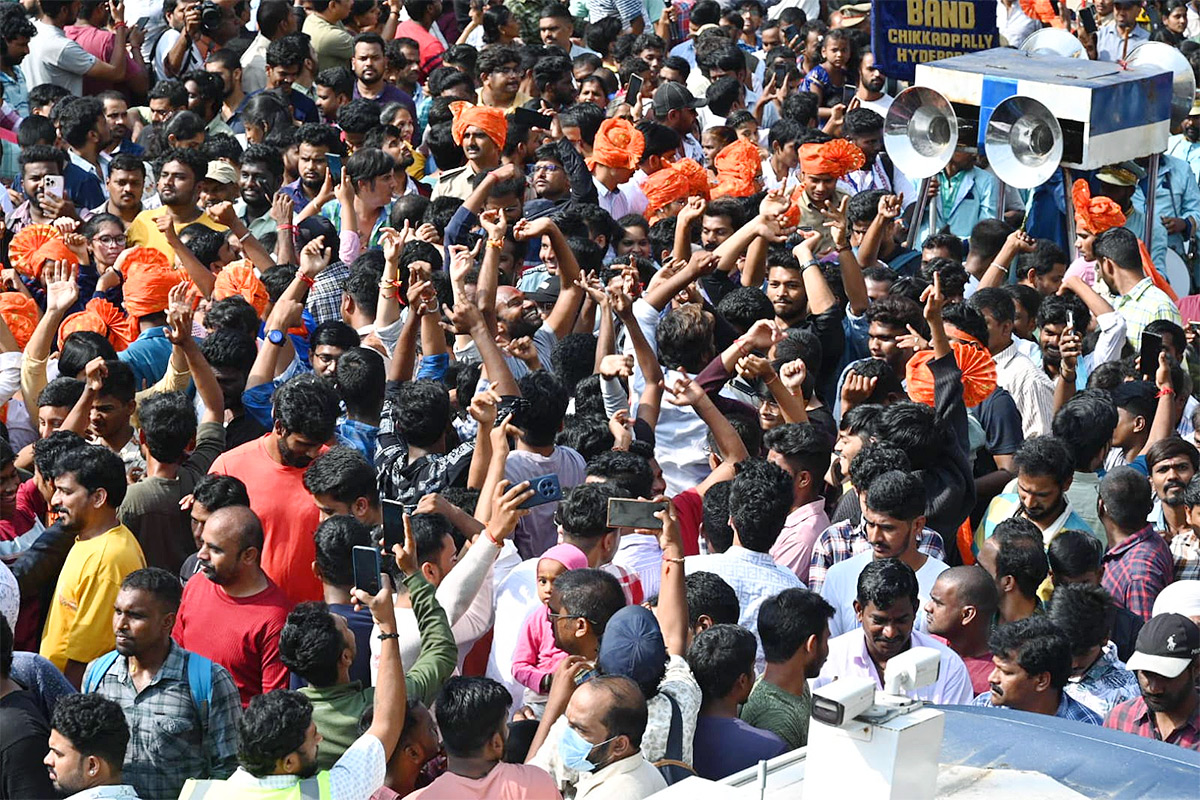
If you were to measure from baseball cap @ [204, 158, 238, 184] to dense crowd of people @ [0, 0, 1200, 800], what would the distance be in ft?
0.10

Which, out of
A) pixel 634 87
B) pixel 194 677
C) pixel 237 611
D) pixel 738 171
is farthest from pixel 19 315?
pixel 634 87

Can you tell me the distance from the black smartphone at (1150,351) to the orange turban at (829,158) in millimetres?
2112

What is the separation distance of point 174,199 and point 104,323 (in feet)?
4.87

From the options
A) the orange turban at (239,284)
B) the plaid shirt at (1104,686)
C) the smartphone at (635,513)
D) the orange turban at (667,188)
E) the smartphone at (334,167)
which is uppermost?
the smartphone at (334,167)

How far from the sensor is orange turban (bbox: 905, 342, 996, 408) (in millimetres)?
6418

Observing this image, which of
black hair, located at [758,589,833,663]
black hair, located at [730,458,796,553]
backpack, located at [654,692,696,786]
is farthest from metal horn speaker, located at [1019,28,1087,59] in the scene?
backpack, located at [654,692,696,786]

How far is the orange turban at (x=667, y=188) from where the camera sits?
8516 mm

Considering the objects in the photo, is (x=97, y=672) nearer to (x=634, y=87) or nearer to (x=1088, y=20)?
(x=634, y=87)

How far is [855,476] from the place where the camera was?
5.48m

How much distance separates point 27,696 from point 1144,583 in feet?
11.3

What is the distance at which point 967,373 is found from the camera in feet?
21.7

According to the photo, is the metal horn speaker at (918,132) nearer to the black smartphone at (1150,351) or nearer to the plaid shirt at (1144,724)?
the black smartphone at (1150,351)

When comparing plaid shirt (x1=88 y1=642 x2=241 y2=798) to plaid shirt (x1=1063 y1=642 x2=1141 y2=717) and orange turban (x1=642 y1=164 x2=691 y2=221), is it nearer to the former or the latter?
plaid shirt (x1=1063 y1=642 x2=1141 y2=717)

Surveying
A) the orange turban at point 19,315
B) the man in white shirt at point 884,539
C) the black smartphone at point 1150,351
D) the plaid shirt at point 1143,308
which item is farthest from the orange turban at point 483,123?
the man in white shirt at point 884,539
